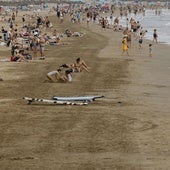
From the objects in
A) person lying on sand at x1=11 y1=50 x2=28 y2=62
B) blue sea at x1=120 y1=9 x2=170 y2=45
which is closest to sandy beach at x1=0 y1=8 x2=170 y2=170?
person lying on sand at x1=11 y1=50 x2=28 y2=62

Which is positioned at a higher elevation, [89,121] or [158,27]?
[89,121]

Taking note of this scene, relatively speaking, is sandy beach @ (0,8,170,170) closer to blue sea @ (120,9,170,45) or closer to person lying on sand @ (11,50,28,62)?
person lying on sand @ (11,50,28,62)

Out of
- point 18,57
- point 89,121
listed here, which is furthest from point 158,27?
point 89,121

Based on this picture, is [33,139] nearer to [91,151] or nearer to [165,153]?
[91,151]

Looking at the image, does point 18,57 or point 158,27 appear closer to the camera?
point 18,57

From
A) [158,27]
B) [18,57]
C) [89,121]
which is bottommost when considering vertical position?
[158,27]

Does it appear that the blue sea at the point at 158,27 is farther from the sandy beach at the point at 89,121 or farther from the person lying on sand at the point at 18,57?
the sandy beach at the point at 89,121

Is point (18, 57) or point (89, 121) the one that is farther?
point (18, 57)

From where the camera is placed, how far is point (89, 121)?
14.2 m

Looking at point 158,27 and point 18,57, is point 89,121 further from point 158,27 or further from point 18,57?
point 158,27

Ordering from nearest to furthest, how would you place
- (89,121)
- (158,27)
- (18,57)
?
(89,121) → (18,57) → (158,27)

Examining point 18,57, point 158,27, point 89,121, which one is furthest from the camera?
point 158,27

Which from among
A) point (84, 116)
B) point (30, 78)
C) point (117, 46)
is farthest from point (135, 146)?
point (117, 46)

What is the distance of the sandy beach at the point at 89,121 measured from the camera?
35.3 feet
